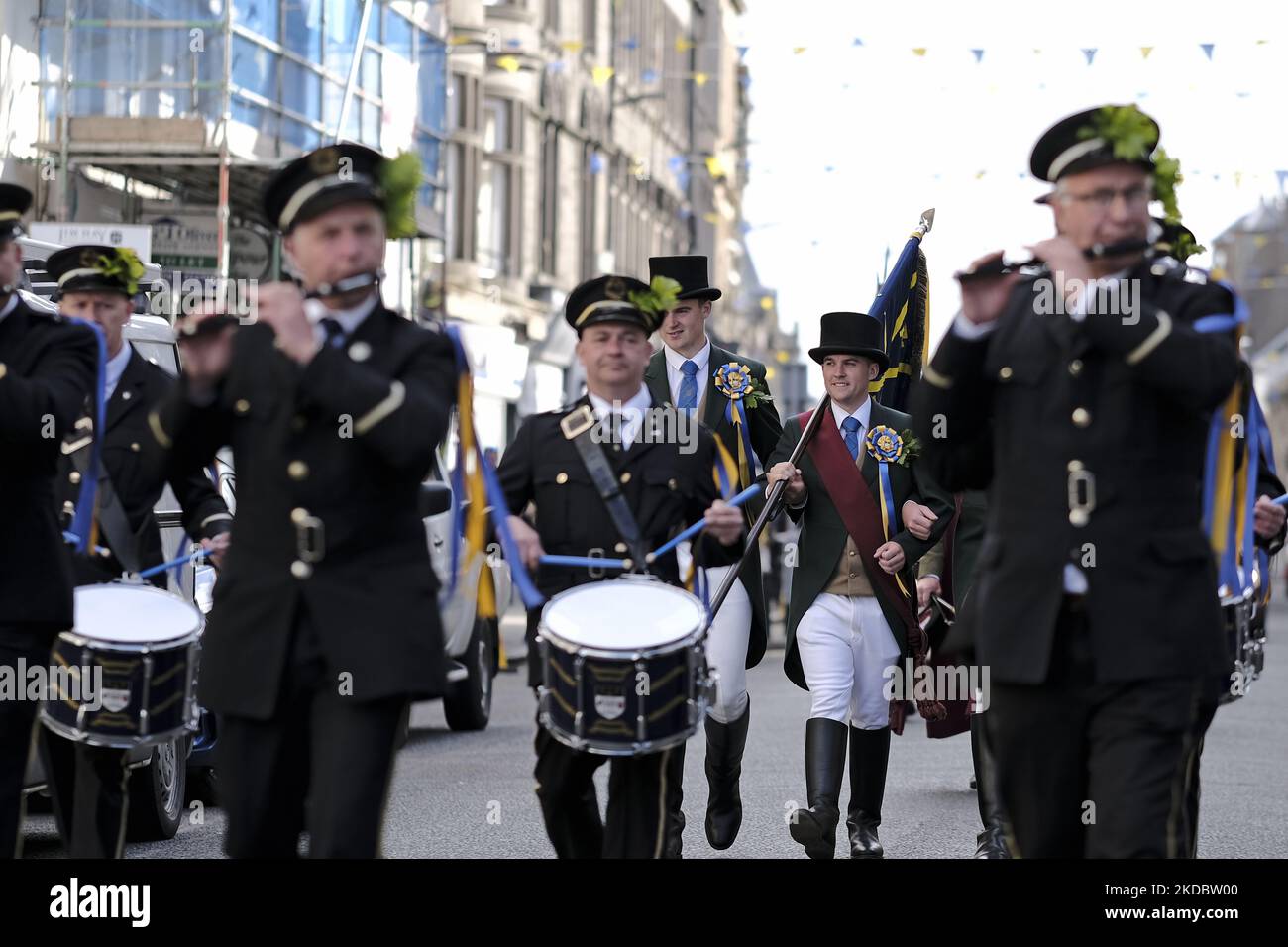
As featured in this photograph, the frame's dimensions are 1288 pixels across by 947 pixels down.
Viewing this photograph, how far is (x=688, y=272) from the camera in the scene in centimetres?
1095

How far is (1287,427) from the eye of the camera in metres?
144

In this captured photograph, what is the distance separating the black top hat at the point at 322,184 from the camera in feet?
20.1

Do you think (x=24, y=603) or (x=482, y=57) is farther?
(x=482, y=57)

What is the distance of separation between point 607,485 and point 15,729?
1.94 m

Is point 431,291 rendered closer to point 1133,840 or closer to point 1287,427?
point 1133,840

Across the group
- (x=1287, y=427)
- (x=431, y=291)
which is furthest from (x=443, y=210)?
(x=1287, y=427)

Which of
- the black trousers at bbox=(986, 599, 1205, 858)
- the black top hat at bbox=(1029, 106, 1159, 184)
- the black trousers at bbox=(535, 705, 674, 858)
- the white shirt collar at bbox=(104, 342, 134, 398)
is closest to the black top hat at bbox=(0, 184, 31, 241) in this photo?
the white shirt collar at bbox=(104, 342, 134, 398)

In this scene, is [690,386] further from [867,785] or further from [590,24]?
[590,24]

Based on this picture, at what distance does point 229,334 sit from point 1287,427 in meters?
143

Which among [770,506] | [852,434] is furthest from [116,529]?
[852,434]

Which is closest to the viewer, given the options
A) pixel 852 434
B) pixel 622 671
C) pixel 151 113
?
pixel 622 671

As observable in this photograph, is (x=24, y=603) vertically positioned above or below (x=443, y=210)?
below
